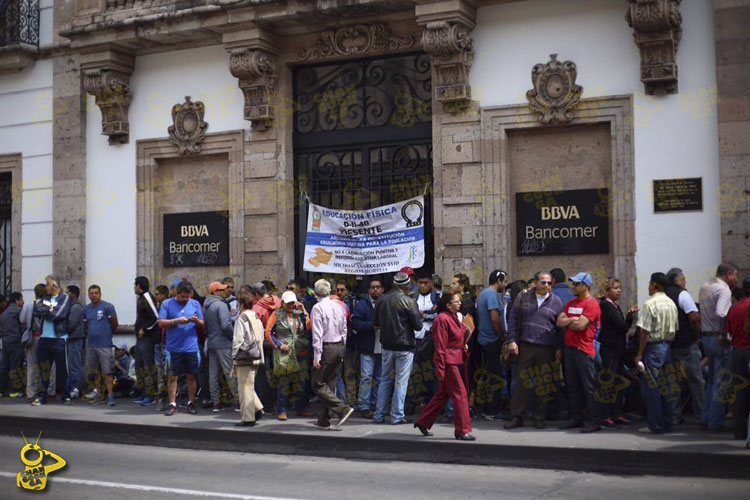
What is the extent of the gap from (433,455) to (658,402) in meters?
2.68


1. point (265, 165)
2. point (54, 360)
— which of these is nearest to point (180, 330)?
point (54, 360)

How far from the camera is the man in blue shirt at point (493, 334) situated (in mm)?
12766

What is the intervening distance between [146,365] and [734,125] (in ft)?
30.1

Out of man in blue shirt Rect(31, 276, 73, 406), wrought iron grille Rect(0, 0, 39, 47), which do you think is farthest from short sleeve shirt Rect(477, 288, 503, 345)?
wrought iron grille Rect(0, 0, 39, 47)

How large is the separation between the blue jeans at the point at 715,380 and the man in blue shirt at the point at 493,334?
2.57 meters

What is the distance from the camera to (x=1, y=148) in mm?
18969

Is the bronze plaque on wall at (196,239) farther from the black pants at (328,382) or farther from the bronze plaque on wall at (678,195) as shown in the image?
the bronze plaque on wall at (678,195)

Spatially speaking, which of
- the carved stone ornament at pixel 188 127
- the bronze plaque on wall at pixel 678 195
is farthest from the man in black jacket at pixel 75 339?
the bronze plaque on wall at pixel 678 195

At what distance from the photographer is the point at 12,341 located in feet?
54.1

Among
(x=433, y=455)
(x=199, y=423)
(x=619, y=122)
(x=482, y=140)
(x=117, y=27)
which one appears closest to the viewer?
(x=433, y=455)

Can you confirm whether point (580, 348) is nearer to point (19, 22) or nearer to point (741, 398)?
point (741, 398)

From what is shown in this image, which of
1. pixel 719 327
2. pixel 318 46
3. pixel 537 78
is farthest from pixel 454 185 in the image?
pixel 719 327

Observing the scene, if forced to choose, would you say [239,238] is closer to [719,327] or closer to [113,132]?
[113,132]

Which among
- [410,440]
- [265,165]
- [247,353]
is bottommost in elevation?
[410,440]
